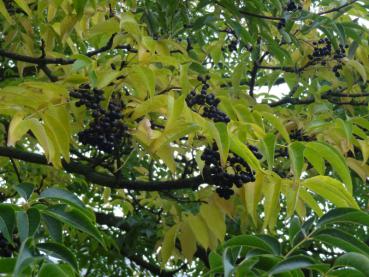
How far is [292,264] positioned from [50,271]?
40 centimetres

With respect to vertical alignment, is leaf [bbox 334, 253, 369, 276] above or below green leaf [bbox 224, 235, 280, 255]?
below

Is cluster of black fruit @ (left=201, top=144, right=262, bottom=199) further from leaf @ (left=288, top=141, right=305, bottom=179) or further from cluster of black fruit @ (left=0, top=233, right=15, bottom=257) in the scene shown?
cluster of black fruit @ (left=0, top=233, right=15, bottom=257)

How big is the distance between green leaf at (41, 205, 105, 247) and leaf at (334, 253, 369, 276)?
49 cm

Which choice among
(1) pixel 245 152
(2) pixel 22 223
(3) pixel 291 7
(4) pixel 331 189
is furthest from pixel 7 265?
(3) pixel 291 7

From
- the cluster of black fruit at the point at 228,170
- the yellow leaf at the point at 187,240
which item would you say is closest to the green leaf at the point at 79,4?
the cluster of black fruit at the point at 228,170

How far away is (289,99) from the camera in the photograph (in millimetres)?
3596

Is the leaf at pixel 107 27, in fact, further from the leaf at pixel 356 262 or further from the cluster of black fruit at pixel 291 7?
the leaf at pixel 356 262

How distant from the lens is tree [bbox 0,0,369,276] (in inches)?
51.2

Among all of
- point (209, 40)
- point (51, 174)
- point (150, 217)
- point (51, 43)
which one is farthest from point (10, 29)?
point (209, 40)

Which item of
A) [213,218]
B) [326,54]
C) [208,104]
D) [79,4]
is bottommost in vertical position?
[213,218]

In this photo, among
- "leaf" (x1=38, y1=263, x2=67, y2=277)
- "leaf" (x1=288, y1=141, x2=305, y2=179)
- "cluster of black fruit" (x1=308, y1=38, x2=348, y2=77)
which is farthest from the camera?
"cluster of black fruit" (x1=308, y1=38, x2=348, y2=77)

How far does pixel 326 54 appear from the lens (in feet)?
11.2

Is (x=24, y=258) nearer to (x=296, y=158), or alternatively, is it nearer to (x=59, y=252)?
(x=59, y=252)

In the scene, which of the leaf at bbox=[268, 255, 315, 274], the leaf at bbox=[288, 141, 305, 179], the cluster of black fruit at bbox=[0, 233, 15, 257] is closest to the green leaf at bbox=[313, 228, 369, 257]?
the leaf at bbox=[268, 255, 315, 274]
